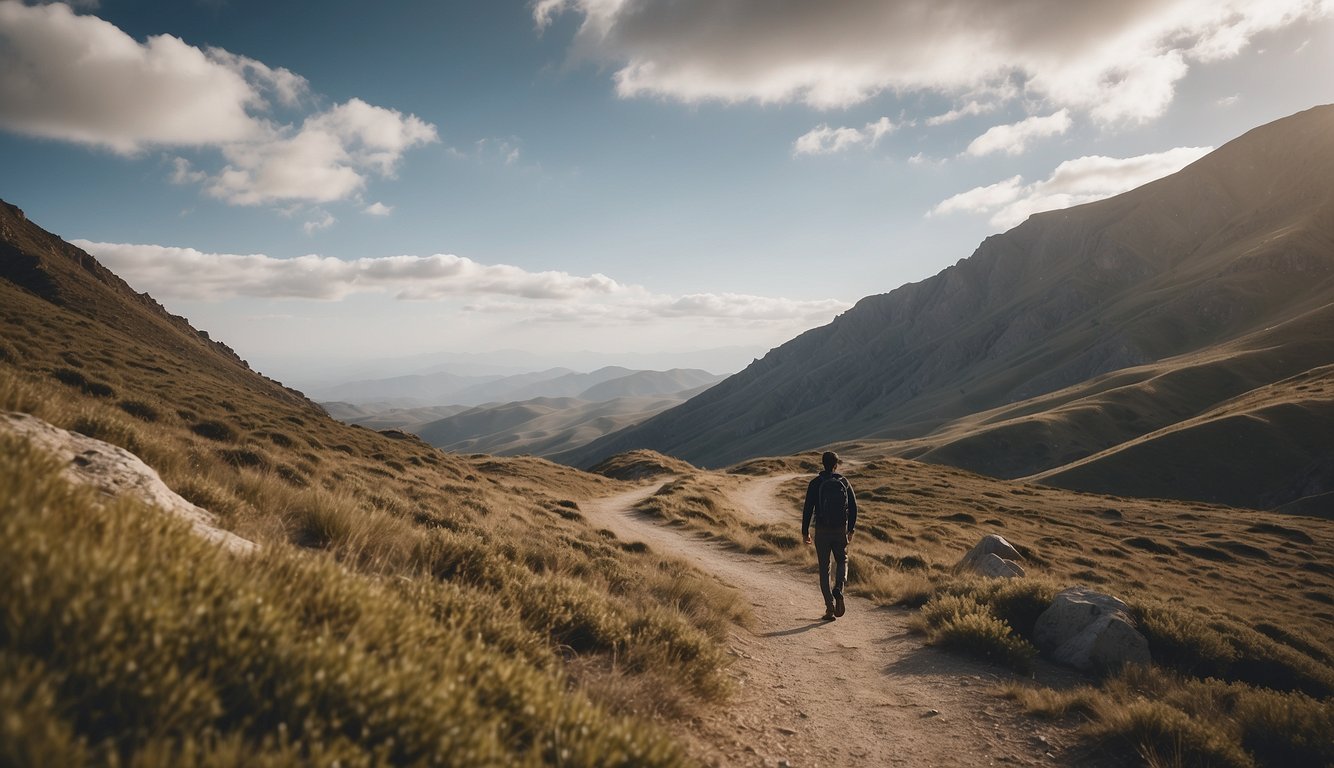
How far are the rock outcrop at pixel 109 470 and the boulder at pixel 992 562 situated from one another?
1759 centimetres

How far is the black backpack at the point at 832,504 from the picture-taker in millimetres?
12742

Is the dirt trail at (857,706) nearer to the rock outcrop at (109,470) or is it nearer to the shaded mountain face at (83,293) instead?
the rock outcrop at (109,470)

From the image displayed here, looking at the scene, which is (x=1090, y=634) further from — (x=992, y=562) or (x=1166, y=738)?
(x=992, y=562)

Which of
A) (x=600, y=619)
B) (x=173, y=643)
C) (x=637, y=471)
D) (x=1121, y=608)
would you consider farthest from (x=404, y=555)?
(x=637, y=471)

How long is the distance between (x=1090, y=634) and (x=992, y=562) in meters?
8.44

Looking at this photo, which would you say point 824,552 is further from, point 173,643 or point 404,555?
point 173,643

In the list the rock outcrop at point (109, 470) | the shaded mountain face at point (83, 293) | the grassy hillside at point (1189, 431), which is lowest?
the grassy hillside at point (1189, 431)

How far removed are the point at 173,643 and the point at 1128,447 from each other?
130m

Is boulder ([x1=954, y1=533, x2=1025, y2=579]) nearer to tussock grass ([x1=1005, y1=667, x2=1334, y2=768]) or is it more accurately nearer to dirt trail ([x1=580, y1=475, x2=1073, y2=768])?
dirt trail ([x1=580, y1=475, x2=1073, y2=768])

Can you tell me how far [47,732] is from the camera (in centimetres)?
180

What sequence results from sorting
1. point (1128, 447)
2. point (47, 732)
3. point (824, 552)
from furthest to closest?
point (1128, 447) → point (824, 552) → point (47, 732)

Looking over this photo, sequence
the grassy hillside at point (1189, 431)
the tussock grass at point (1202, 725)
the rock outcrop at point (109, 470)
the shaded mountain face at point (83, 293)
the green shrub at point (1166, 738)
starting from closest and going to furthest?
the rock outcrop at point (109, 470), the green shrub at point (1166, 738), the tussock grass at point (1202, 725), the shaded mountain face at point (83, 293), the grassy hillside at point (1189, 431)

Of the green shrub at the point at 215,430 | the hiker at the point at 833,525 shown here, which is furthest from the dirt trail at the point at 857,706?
the green shrub at the point at 215,430

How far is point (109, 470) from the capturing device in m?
5.23
